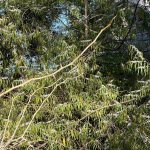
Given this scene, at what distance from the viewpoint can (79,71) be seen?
3254mm

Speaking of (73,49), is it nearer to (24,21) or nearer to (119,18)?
(119,18)

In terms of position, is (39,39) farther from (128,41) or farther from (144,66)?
(144,66)

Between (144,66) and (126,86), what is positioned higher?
(144,66)

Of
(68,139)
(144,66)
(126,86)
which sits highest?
(144,66)

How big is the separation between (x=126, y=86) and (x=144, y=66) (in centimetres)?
98

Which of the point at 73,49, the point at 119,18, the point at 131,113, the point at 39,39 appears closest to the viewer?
the point at 131,113

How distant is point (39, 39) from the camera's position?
527 centimetres

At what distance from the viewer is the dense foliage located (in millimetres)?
3877

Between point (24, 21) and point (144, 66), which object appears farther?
point (24, 21)

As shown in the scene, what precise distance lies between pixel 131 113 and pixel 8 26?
1.92 meters

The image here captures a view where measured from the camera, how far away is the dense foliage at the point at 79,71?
3.88 m

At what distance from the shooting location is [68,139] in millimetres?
3891

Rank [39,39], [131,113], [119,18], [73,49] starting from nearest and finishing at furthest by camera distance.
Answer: [131,113]
[73,49]
[119,18]
[39,39]

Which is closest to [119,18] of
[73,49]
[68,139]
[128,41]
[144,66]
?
[128,41]
